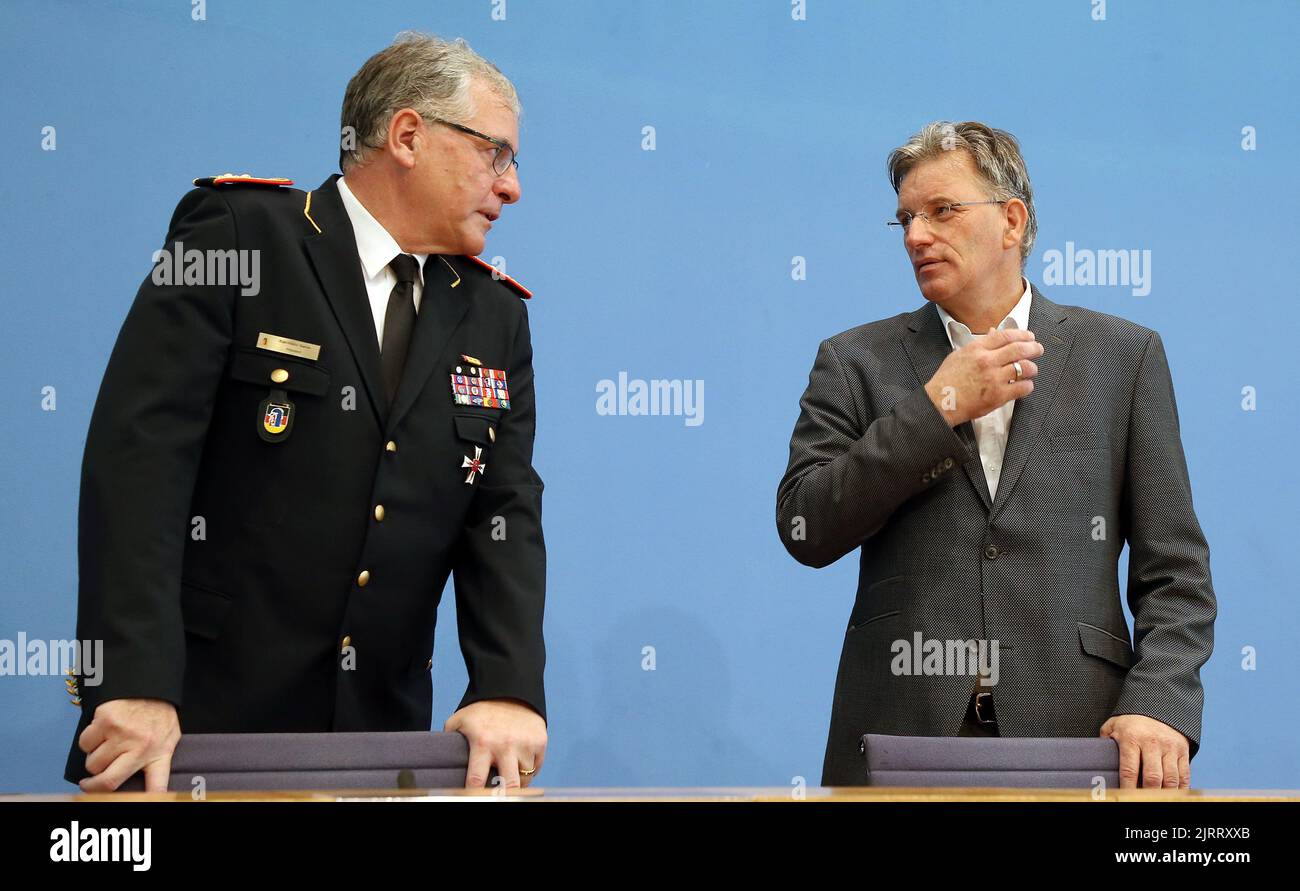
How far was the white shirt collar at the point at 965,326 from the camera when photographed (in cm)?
218

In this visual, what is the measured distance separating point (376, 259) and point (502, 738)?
2.45 ft

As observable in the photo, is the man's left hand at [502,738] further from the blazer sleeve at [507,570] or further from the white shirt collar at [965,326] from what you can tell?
the white shirt collar at [965,326]

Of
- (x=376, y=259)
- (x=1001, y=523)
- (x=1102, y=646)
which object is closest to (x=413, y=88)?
(x=376, y=259)

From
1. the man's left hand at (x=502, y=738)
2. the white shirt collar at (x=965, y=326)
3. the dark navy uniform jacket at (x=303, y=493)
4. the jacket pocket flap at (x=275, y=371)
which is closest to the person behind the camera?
the man's left hand at (x=502, y=738)

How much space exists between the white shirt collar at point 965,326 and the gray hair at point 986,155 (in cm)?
10

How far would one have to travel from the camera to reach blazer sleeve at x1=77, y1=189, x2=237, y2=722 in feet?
4.96

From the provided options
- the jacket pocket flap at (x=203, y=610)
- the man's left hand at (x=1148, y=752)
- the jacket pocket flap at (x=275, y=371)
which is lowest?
the man's left hand at (x=1148, y=752)

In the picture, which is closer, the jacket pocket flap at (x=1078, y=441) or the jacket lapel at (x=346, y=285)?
the jacket lapel at (x=346, y=285)

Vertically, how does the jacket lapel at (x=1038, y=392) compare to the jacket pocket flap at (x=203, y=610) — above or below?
above

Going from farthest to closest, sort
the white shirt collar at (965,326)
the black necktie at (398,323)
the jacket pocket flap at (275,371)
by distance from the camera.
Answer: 1. the white shirt collar at (965,326)
2. the black necktie at (398,323)
3. the jacket pocket flap at (275,371)

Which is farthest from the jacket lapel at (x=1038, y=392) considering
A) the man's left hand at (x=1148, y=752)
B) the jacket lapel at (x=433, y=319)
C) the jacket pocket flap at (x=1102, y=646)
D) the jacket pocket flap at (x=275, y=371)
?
the jacket pocket flap at (x=275, y=371)

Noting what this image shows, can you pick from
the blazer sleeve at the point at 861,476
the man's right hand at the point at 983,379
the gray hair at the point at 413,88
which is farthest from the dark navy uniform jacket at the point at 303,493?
the man's right hand at the point at 983,379

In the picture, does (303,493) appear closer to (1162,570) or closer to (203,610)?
(203,610)
